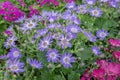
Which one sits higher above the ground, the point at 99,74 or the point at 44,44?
the point at 44,44

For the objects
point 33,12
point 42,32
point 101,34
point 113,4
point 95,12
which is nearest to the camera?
point 42,32

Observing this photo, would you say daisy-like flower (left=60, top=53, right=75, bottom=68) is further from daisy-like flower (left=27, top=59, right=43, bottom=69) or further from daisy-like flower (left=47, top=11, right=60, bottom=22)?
daisy-like flower (left=47, top=11, right=60, bottom=22)

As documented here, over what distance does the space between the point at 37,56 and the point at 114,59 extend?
21.0 inches

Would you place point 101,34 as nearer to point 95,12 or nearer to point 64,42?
point 95,12

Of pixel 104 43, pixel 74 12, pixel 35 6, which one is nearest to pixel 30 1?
pixel 35 6

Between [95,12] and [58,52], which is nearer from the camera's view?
[58,52]

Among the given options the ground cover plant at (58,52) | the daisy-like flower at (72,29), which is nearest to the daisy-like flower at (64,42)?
the ground cover plant at (58,52)

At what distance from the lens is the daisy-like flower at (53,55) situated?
2242 mm

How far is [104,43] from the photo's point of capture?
2859mm

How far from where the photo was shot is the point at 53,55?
87.9 inches

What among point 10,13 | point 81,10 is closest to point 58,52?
point 81,10

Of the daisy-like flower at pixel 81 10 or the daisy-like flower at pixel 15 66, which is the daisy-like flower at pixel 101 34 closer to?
the daisy-like flower at pixel 81 10

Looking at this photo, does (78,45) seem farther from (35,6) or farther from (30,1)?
(30,1)

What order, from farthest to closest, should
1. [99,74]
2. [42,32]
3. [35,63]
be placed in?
[42,32]
[35,63]
[99,74]
